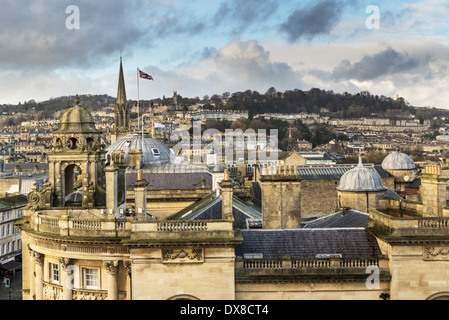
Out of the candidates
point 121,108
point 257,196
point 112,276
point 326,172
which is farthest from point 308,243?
point 121,108

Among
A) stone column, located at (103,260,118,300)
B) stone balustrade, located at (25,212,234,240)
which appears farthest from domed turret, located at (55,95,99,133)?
stone column, located at (103,260,118,300)

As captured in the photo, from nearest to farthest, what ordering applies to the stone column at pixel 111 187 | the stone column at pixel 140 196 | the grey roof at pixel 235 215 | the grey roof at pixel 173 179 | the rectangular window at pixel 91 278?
the stone column at pixel 140 196 < the rectangular window at pixel 91 278 < the stone column at pixel 111 187 < the grey roof at pixel 235 215 < the grey roof at pixel 173 179

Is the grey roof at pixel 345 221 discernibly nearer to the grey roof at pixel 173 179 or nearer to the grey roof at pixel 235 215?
the grey roof at pixel 235 215

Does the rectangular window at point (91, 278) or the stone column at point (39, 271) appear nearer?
the rectangular window at point (91, 278)

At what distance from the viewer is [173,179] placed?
42875 mm

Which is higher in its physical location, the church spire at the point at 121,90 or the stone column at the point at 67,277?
the church spire at the point at 121,90

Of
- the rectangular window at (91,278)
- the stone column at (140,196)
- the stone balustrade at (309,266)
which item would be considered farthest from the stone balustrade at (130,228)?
the rectangular window at (91,278)

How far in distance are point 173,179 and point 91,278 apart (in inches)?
857

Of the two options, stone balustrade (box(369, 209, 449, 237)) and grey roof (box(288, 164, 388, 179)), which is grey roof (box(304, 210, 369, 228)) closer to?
stone balustrade (box(369, 209, 449, 237))

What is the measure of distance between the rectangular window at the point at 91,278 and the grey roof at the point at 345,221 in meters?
10.3

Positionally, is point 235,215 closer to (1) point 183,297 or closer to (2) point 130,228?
(2) point 130,228

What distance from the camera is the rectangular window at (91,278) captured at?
21.2 meters

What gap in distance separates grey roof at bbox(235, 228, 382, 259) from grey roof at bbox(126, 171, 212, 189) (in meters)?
20.0
